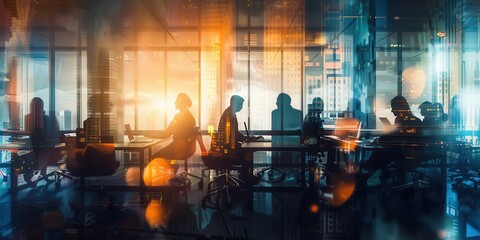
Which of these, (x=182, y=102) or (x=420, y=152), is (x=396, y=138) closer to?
(x=420, y=152)

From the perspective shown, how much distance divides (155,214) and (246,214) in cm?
114

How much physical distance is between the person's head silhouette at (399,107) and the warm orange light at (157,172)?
418cm

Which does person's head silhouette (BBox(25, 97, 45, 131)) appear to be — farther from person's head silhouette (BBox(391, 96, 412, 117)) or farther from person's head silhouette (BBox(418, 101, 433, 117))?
person's head silhouette (BBox(418, 101, 433, 117))

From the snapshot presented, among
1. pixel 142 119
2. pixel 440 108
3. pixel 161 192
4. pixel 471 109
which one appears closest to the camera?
pixel 161 192

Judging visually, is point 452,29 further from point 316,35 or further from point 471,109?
point 316,35

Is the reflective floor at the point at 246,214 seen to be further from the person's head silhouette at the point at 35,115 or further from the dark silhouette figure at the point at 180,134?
the person's head silhouette at the point at 35,115

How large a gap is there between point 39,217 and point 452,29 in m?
9.92

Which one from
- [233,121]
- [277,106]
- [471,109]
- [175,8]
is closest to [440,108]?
[471,109]

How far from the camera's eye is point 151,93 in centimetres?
750

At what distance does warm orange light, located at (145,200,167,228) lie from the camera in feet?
10.5

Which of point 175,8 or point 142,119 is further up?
point 175,8

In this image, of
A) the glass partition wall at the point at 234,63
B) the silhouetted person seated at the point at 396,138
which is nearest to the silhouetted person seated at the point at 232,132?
the silhouetted person seated at the point at 396,138

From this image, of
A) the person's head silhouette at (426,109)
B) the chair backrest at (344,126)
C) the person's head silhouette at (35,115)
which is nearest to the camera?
the person's head silhouette at (35,115)

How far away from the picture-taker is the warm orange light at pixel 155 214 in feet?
10.5
